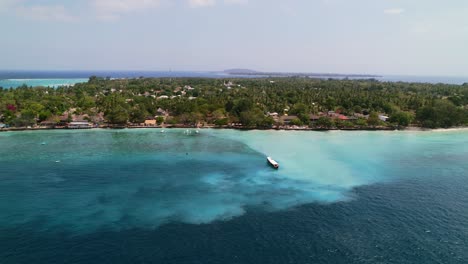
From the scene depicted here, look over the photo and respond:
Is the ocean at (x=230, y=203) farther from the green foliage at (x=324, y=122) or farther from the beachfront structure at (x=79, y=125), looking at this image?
the green foliage at (x=324, y=122)

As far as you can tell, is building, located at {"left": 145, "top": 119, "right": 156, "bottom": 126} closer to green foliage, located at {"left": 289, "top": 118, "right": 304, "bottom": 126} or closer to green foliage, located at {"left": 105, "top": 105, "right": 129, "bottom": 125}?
green foliage, located at {"left": 105, "top": 105, "right": 129, "bottom": 125}

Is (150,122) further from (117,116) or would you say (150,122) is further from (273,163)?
(273,163)

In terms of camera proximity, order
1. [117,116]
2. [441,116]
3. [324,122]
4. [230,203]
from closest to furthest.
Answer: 1. [230,203]
2. [117,116]
3. [324,122]
4. [441,116]

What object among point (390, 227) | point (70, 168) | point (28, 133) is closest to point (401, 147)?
point (390, 227)

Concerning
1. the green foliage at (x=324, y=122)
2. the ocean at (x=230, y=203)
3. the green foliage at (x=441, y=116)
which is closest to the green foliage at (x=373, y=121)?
the green foliage at (x=324, y=122)

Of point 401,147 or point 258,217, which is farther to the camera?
point 401,147

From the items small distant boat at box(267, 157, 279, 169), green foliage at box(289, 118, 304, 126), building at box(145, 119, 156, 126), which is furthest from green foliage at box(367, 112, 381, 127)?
building at box(145, 119, 156, 126)

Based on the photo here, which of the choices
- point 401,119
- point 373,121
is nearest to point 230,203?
point 373,121

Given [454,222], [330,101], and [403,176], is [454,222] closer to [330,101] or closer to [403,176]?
[403,176]

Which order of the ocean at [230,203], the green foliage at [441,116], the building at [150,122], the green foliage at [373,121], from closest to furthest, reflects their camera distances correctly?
the ocean at [230,203]
the green foliage at [373,121]
the green foliage at [441,116]
the building at [150,122]
